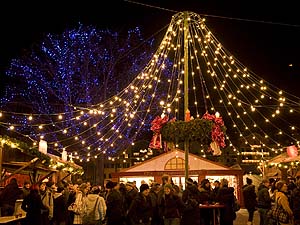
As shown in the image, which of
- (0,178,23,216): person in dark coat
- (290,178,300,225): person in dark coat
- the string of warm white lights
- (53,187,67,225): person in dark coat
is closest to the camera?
(290,178,300,225): person in dark coat

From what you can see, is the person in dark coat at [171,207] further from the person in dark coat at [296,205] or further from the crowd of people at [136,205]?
the person in dark coat at [296,205]

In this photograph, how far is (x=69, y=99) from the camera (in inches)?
921

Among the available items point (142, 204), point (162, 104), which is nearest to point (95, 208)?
point (142, 204)

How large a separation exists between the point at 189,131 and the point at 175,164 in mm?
14466

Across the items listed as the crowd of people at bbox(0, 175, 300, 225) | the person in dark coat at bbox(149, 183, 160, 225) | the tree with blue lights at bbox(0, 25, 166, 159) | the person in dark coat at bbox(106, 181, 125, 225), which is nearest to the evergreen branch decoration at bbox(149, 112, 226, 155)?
the crowd of people at bbox(0, 175, 300, 225)

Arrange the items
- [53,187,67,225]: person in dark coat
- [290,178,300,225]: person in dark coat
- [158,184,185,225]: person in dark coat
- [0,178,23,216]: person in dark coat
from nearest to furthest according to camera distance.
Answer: [158,184,185,225]: person in dark coat → [290,178,300,225]: person in dark coat → [0,178,23,216]: person in dark coat → [53,187,67,225]: person in dark coat

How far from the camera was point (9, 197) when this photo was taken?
10.9 metres

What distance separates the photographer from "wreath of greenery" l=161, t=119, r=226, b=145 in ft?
33.5

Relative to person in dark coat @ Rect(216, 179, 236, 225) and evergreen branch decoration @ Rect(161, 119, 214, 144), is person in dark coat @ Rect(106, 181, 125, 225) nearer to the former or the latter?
evergreen branch decoration @ Rect(161, 119, 214, 144)

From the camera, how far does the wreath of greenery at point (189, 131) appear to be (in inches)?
402

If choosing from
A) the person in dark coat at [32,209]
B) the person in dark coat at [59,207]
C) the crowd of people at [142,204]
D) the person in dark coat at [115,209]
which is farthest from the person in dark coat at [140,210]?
the person in dark coat at [59,207]

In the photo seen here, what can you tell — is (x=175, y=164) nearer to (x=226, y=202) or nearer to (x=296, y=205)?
(x=226, y=202)

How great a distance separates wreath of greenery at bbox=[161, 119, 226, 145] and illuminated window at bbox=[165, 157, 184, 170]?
45.5 ft

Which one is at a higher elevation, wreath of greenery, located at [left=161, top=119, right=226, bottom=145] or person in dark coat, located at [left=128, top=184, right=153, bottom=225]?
wreath of greenery, located at [left=161, top=119, right=226, bottom=145]
